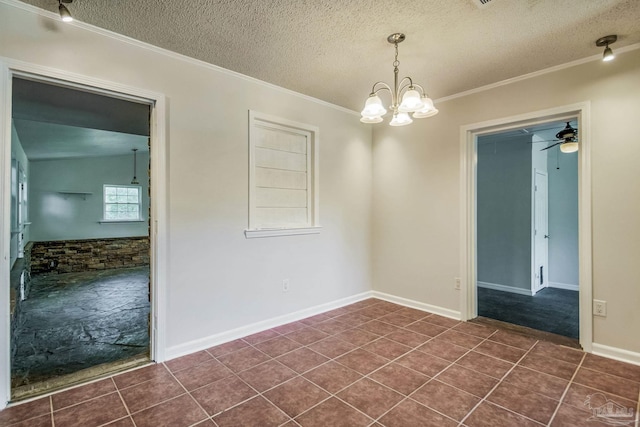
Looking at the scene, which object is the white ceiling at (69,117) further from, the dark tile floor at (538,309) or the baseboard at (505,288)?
the baseboard at (505,288)

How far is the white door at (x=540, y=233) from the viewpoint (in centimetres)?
509

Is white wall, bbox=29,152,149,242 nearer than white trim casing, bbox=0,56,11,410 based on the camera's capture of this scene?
No

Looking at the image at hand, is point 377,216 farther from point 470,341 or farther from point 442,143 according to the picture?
point 470,341

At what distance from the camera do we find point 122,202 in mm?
8953

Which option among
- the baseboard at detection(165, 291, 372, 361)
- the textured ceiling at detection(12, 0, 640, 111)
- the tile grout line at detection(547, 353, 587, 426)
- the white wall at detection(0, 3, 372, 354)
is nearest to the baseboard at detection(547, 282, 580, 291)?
the tile grout line at detection(547, 353, 587, 426)

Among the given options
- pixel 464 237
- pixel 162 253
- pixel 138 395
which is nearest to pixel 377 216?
pixel 464 237

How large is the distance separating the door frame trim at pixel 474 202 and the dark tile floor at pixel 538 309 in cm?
52

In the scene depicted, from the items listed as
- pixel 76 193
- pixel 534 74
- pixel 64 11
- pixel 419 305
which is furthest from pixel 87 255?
pixel 534 74

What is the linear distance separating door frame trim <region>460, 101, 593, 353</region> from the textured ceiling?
1.50 feet

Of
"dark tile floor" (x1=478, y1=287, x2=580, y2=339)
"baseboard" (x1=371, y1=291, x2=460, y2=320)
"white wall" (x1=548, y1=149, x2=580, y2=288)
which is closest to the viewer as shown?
"dark tile floor" (x1=478, y1=287, x2=580, y2=339)

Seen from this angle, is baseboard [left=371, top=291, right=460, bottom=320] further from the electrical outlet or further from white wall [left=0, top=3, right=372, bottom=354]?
the electrical outlet

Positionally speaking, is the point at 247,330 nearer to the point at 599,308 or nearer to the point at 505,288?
the point at 599,308

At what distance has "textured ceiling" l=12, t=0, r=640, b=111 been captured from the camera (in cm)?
208

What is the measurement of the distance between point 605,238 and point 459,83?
1.94m
